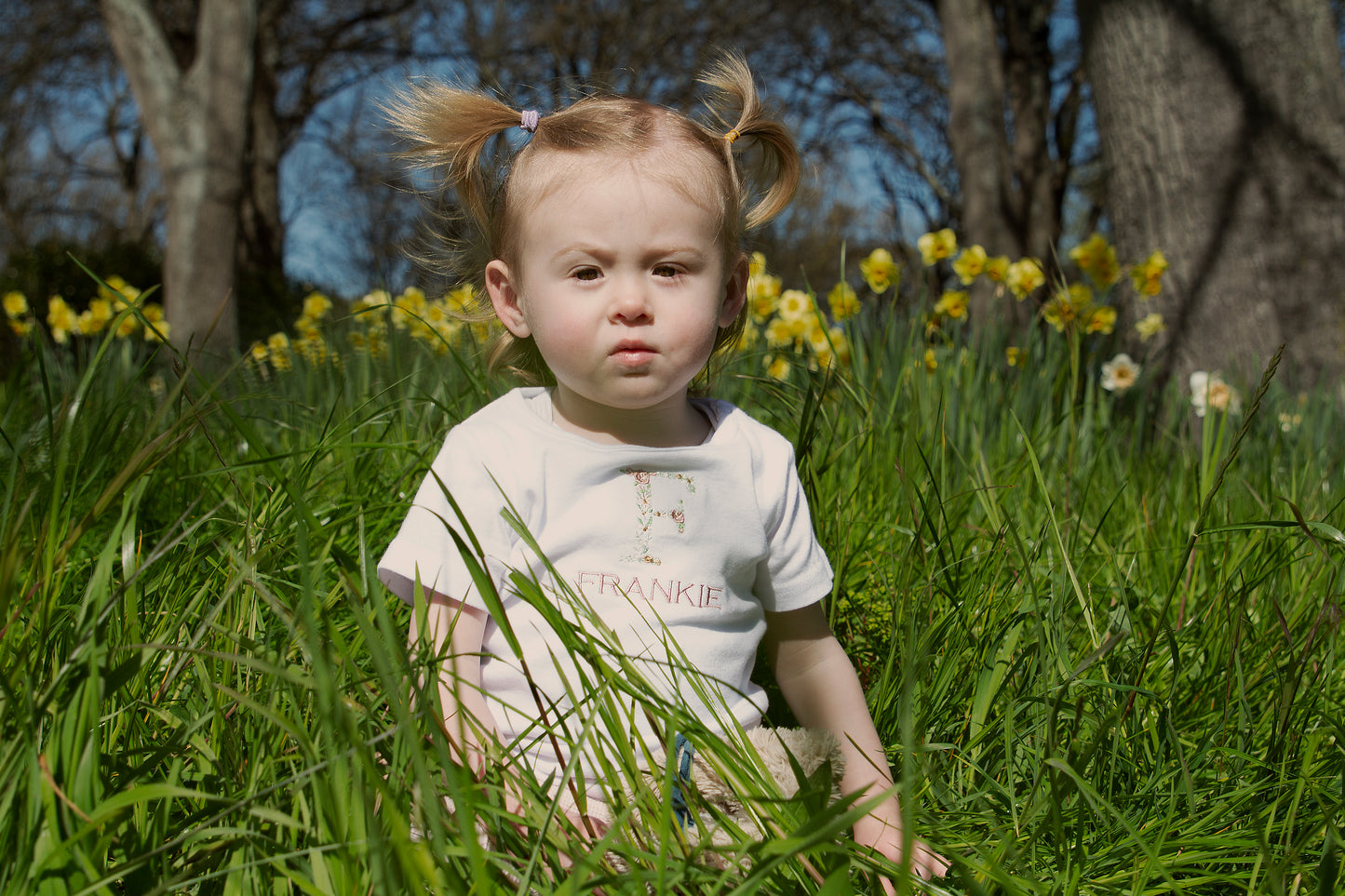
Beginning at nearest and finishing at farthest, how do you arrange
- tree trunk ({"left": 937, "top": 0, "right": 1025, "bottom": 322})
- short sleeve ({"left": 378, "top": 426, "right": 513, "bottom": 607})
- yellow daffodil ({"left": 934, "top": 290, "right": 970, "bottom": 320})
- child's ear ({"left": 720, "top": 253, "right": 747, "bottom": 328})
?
short sleeve ({"left": 378, "top": 426, "right": 513, "bottom": 607}) < child's ear ({"left": 720, "top": 253, "right": 747, "bottom": 328}) < yellow daffodil ({"left": 934, "top": 290, "right": 970, "bottom": 320}) < tree trunk ({"left": 937, "top": 0, "right": 1025, "bottom": 322})

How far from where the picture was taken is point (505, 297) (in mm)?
1406

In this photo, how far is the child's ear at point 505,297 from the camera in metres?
1.39

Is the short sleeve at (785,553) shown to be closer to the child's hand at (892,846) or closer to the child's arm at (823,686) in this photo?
the child's arm at (823,686)

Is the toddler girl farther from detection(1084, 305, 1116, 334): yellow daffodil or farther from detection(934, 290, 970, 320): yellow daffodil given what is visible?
detection(1084, 305, 1116, 334): yellow daffodil

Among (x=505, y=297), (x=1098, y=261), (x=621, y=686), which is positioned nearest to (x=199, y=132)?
(x=1098, y=261)

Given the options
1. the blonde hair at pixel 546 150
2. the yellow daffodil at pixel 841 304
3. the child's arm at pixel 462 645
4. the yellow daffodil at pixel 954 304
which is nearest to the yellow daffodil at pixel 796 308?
the yellow daffodil at pixel 841 304

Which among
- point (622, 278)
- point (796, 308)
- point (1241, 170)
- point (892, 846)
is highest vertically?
point (1241, 170)

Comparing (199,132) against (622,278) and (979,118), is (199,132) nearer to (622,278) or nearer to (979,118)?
(979,118)

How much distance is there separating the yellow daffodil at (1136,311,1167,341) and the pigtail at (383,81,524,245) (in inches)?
121

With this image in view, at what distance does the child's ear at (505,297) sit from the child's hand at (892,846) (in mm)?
827

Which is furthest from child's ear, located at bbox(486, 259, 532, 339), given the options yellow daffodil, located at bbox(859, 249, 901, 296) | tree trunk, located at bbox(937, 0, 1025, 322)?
tree trunk, located at bbox(937, 0, 1025, 322)

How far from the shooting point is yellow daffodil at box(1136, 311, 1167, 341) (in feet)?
12.0

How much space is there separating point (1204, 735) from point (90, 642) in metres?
1.33

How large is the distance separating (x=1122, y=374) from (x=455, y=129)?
2.78 m
